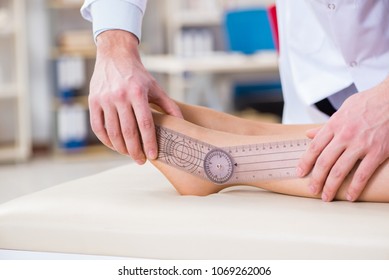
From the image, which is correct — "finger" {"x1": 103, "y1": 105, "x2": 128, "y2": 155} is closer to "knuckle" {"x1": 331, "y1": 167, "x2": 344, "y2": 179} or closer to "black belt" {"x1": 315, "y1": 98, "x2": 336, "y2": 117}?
"knuckle" {"x1": 331, "y1": 167, "x2": 344, "y2": 179}

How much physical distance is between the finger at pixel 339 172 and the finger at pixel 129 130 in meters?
0.34

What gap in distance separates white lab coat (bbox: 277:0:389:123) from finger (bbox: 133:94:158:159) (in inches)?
20.9

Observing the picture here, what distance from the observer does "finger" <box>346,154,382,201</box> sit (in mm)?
1138

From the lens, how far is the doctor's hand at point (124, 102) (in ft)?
3.92

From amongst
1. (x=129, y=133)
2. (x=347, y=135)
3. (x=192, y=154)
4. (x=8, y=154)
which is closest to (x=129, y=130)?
(x=129, y=133)

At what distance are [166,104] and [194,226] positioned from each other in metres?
0.33

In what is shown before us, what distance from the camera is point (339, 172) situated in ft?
3.76

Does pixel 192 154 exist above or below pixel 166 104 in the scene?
below

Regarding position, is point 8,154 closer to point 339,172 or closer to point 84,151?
point 84,151

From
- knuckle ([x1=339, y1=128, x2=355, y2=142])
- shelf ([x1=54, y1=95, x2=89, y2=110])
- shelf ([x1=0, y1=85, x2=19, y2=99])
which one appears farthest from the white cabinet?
knuckle ([x1=339, y1=128, x2=355, y2=142])

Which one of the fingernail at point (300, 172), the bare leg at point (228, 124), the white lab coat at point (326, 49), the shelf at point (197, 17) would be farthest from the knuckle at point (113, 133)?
the shelf at point (197, 17)

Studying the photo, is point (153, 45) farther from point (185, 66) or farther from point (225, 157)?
point (225, 157)

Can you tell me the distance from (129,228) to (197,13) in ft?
16.3
